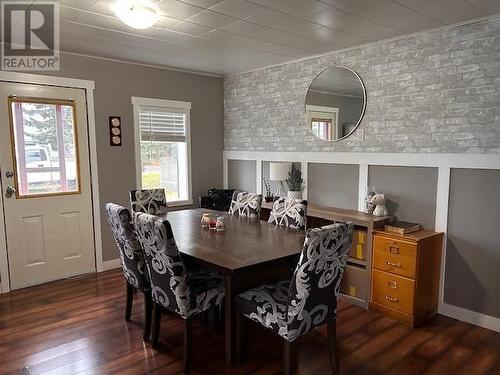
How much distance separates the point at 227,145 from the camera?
522 centimetres

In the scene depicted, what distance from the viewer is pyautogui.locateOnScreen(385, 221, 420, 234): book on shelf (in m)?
3.02

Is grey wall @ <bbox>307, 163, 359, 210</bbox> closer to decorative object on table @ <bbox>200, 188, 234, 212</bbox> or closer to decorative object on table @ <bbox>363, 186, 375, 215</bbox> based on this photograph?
decorative object on table @ <bbox>363, 186, 375, 215</bbox>

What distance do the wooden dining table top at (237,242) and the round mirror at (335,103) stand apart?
129 centimetres

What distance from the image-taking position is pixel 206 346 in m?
2.65

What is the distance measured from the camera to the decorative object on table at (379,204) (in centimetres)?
334

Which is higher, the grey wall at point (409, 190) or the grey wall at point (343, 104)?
the grey wall at point (343, 104)

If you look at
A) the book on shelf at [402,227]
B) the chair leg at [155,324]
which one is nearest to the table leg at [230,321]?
the chair leg at [155,324]

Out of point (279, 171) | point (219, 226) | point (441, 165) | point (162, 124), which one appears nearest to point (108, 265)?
point (162, 124)

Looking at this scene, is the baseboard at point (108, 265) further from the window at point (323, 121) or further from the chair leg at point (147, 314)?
the window at point (323, 121)

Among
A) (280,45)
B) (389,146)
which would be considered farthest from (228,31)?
(389,146)

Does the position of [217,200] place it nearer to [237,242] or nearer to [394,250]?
[237,242]

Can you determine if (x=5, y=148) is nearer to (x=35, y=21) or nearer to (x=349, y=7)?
(x=35, y=21)

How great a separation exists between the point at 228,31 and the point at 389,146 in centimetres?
176

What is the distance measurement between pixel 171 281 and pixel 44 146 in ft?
7.86
